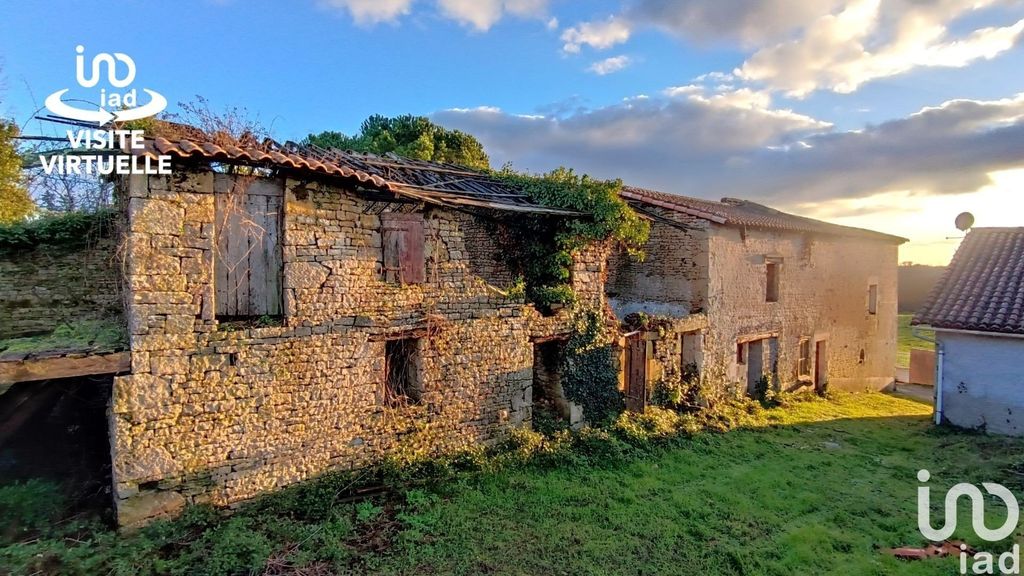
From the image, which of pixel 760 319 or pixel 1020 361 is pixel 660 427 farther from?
pixel 1020 361

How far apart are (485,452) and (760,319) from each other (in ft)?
31.0

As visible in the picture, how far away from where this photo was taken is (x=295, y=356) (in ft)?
22.1

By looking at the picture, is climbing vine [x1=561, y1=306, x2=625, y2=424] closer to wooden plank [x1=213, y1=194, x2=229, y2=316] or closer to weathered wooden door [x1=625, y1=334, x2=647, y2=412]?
weathered wooden door [x1=625, y1=334, x2=647, y2=412]

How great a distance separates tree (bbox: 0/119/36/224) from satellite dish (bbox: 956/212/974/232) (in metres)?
26.2

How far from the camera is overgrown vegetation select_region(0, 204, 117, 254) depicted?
8164mm

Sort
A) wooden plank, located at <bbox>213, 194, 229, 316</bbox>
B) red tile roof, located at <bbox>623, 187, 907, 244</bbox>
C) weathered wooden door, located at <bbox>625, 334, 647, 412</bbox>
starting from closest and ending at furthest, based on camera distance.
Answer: wooden plank, located at <bbox>213, 194, 229, 316</bbox> → weathered wooden door, located at <bbox>625, 334, 647, 412</bbox> → red tile roof, located at <bbox>623, 187, 907, 244</bbox>

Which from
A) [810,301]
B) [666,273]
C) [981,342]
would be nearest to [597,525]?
[666,273]

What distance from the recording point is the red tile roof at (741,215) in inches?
474

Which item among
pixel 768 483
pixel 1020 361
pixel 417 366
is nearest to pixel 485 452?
pixel 417 366

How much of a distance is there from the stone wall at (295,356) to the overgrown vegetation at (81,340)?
0.51 m

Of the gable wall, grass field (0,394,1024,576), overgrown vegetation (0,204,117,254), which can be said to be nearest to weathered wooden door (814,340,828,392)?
the gable wall

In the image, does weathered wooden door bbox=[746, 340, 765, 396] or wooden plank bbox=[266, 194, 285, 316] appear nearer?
wooden plank bbox=[266, 194, 285, 316]

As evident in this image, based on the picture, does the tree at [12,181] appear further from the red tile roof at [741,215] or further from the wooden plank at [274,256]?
the red tile roof at [741,215]

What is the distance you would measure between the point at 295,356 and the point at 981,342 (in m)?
14.3
